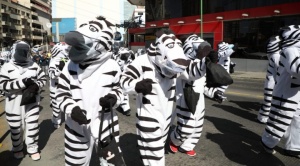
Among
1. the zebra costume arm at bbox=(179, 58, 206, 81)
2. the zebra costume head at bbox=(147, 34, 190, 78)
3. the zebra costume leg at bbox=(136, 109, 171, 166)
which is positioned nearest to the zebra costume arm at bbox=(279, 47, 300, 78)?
the zebra costume arm at bbox=(179, 58, 206, 81)

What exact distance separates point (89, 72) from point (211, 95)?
2187 mm

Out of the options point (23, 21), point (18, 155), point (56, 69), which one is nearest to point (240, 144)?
point (18, 155)

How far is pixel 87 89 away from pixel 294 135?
3.33m

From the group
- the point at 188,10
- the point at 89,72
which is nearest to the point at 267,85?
the point at 89,72

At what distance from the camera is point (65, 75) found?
3059 mm

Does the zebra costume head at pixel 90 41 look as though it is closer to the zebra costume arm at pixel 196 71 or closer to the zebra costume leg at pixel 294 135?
the zebra costume arm at pixel 196 71

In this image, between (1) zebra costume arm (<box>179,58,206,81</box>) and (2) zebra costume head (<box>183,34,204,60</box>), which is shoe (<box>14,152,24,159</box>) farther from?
(2) zebra costume head (<box>183,34,204,60</box>)

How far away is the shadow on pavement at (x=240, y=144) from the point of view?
4.44 metres

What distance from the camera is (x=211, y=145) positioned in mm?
5156

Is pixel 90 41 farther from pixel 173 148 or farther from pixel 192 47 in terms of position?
pixel 173 148

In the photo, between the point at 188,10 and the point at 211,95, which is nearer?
the point at 211,95

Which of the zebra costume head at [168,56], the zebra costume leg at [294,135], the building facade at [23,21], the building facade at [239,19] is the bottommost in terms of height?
the zebra costume leg at [294,135]

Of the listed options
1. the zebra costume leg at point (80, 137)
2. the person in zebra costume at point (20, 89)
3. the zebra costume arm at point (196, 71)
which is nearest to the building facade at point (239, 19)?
the person in zebra costume at point (20, 89)

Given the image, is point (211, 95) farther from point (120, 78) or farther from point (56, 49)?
point (56, 49)
